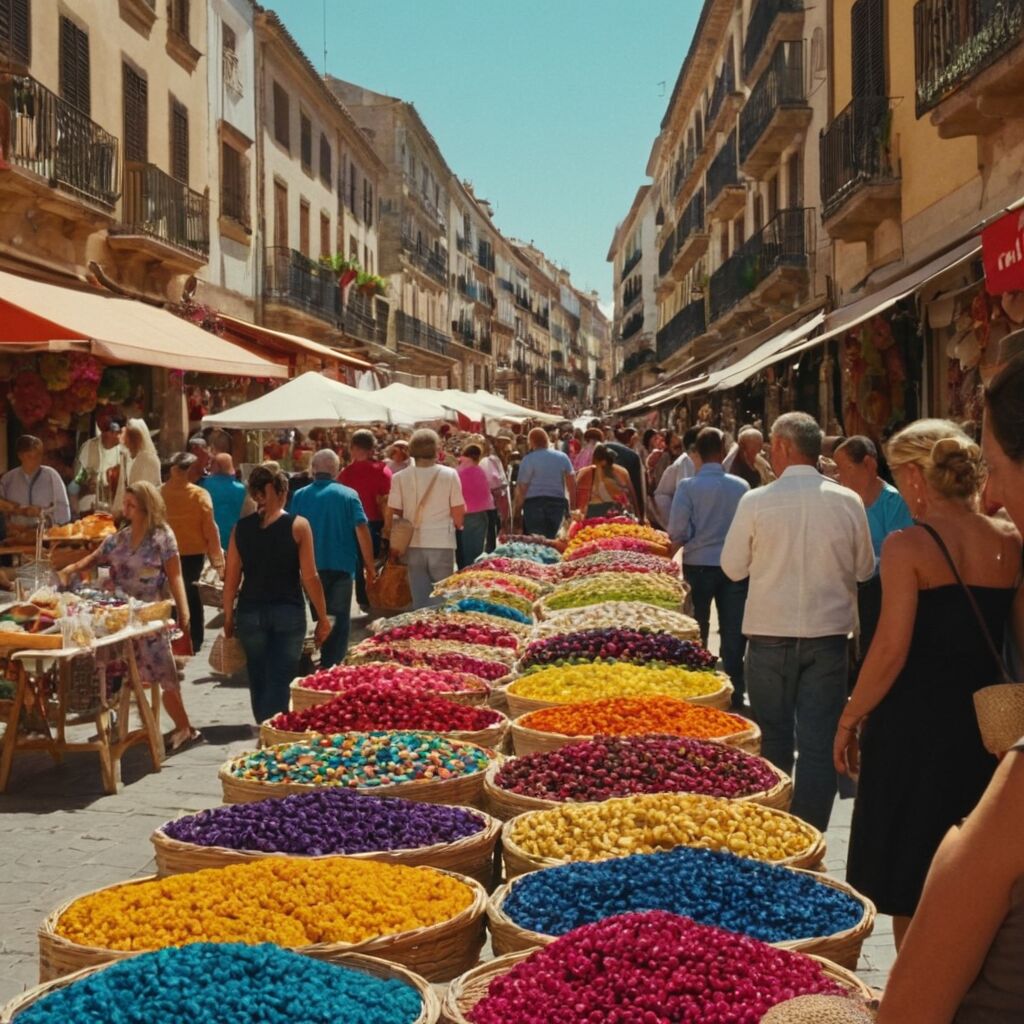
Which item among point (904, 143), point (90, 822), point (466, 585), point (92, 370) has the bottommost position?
point (90, 822)

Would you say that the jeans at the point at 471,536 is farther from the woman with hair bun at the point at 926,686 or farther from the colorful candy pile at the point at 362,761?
the woman with hair bun at the point at 926,686

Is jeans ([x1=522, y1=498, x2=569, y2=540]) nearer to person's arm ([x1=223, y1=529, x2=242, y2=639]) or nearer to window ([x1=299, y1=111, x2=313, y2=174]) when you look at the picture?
person's arm ([x1=223, y1=529, x2=242, y2=639])

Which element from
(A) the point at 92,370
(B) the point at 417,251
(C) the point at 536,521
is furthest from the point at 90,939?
(B) the point at 417,251

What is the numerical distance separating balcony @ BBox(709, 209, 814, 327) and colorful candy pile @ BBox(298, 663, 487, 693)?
55.7 ft

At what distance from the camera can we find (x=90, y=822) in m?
6.85

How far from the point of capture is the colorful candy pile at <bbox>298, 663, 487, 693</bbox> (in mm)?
6418

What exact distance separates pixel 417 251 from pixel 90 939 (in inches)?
1982

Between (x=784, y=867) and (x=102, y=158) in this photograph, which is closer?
(x=784, y=867)

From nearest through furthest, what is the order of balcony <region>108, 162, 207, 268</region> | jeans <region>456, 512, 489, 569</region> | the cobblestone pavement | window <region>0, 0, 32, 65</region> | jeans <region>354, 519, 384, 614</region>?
the cobblestone pavement, jeans <region>354, 519, 384, 614</region>, jeans <region>456, 512, 489, 569</region>, window <region>0, 0, 32, 65</region>, balcony <region>108, 162, 207, 268</region>

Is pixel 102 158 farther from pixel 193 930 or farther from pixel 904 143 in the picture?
pixel 193 930

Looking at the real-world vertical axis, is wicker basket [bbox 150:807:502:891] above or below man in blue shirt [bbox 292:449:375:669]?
below

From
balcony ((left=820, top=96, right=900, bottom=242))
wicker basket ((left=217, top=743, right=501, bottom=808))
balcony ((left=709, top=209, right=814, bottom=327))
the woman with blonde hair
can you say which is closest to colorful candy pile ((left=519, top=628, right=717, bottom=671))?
wicker basket ((left=217, top=743, right=501, bottom=808))

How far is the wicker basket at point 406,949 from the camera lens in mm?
3396

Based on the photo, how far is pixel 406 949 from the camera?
11.5 feet
